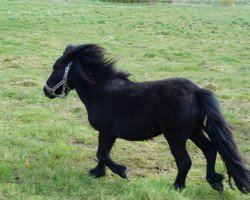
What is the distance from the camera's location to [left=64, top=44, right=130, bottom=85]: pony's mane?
19.6 feet

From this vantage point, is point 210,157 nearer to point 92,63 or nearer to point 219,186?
point 219,186

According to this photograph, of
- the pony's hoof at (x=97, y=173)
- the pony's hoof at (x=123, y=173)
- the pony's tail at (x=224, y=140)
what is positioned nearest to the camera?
the pony's tail at (x=224, y=140)

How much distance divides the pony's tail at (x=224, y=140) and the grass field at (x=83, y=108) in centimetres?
39

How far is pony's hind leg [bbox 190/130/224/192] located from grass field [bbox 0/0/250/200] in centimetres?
17

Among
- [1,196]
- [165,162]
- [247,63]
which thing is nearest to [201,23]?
[247,63]

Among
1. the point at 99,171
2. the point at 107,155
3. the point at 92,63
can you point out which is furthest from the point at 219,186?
the point at 92,63

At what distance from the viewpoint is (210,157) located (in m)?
5.45

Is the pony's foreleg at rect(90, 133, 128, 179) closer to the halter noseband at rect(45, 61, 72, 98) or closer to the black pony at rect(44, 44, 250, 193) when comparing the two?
the black pony at rect(44, 44, 250, 193)

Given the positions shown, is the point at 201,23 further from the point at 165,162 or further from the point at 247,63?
the point at 165,162

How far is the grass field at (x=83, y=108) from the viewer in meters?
5.58

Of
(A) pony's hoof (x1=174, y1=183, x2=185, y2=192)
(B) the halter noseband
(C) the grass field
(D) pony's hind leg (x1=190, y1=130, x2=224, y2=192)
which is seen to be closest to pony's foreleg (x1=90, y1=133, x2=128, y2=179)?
(C) the grass field

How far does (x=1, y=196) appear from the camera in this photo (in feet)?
16.9

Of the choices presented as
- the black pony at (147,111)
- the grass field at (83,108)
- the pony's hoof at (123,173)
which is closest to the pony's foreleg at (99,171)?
the black pony at (147,111)

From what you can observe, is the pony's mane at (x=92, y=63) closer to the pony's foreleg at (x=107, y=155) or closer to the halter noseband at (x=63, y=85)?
the halter noseband at (x=63, y=85)
